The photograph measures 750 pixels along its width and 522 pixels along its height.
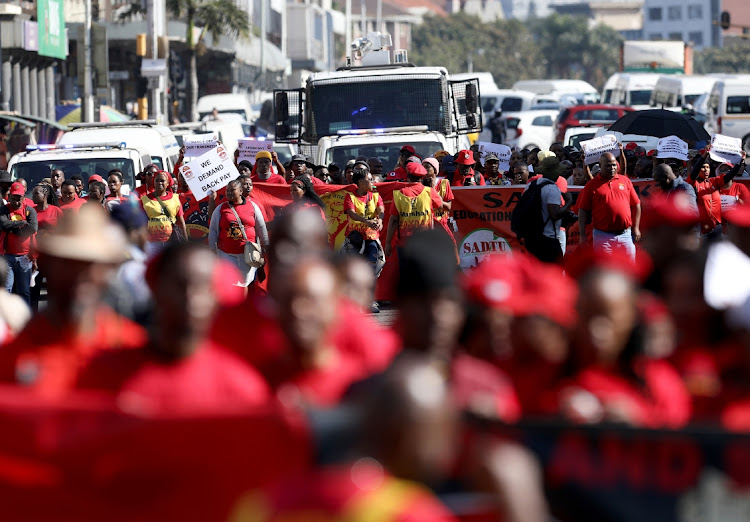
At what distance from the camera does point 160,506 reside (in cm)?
400

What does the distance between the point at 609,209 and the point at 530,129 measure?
24674 mm

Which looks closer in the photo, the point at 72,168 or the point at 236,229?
the point at 236,229

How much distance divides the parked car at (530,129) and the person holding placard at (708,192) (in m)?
21.0

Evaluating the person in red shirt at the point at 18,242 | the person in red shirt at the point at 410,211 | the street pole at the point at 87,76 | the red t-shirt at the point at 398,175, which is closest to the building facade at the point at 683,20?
the street pole at the point at 87,76

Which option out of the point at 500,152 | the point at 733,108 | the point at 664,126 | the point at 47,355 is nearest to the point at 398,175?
the point at 500,152

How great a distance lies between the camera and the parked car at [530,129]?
3669 centimetres

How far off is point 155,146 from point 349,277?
49.0 ft

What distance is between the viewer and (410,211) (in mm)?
14320

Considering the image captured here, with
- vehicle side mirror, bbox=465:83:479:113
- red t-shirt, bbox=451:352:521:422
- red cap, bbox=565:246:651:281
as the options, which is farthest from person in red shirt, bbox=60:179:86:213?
red t-shirt, bbox=451:352:521:422

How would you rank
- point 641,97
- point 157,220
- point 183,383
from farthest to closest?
1. point 641,97
2. point 157,220
3. point 183,383

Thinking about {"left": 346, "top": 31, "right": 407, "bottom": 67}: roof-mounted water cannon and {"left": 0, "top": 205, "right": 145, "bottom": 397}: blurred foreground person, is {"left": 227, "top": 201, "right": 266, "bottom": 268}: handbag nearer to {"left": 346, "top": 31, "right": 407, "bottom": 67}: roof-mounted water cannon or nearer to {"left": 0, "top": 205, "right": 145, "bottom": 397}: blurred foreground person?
{"left": 0, "top": 205, "right": 145, "bottom": 397}: blurred foreground person

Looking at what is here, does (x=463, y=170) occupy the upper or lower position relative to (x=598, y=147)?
lower

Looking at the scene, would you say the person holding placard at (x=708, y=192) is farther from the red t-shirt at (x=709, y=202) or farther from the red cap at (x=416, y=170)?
the red cap at (x=416, y=170)

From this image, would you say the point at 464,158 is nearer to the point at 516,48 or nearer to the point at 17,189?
the point at 17,189
